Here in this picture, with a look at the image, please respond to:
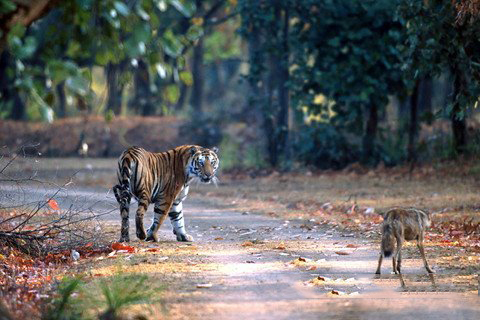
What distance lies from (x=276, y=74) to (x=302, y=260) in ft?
50.6

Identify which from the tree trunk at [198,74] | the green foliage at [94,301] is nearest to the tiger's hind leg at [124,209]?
the green foliage at [94,301]

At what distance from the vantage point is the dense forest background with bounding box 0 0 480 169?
4.45 meters

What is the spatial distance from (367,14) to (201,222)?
9.12 meters

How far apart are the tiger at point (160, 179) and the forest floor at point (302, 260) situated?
0.29m

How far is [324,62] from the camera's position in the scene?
75.6ft

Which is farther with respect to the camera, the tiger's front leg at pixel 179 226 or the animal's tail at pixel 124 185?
the tiger's front leg at pixel 179 226

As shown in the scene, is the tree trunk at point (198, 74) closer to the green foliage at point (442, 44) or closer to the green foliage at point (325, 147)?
the green foliage at point (325, 147)

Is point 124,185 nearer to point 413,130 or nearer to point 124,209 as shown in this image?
point 124,209

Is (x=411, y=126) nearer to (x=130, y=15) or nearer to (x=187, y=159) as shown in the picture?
(x=187, y=159)

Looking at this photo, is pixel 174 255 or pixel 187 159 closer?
pixel 174 255

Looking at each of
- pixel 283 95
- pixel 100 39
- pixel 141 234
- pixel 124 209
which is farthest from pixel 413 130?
pixel 100 39

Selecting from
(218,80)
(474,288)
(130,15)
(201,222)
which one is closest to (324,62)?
(201,222)

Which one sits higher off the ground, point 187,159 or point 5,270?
point 187,159

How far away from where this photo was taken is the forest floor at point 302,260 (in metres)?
8.00
